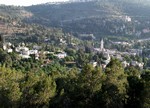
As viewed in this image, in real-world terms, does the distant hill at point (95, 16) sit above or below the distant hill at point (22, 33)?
below

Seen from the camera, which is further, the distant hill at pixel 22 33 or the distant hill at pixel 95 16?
the distant hill at pixel 95 16

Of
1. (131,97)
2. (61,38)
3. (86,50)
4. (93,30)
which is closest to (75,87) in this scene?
(131,97)

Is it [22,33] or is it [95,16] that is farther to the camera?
[95,16]

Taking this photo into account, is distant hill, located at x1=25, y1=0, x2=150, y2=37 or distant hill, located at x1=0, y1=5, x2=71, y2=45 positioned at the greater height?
distant hill, located at x1=0, y1=5, x2=71, y2=45

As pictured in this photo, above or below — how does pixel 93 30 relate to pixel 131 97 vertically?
below

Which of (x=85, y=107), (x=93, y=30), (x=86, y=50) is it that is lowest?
(x=93, y=30)

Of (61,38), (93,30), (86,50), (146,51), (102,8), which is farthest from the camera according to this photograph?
(102,8)

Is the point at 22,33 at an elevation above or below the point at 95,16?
above

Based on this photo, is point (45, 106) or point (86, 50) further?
point (86, 50)

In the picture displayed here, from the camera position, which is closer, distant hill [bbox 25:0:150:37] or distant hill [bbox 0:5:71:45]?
distant hill [bbox 0:5:71:45]

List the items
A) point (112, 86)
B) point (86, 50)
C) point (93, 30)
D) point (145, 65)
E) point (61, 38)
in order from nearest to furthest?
1. point (112, 86)
2. point (145, 65)
3. point (86, 50)
4. point (61, 38)
5. point (93, 30)

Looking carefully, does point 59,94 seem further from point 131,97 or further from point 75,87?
point 131,97
